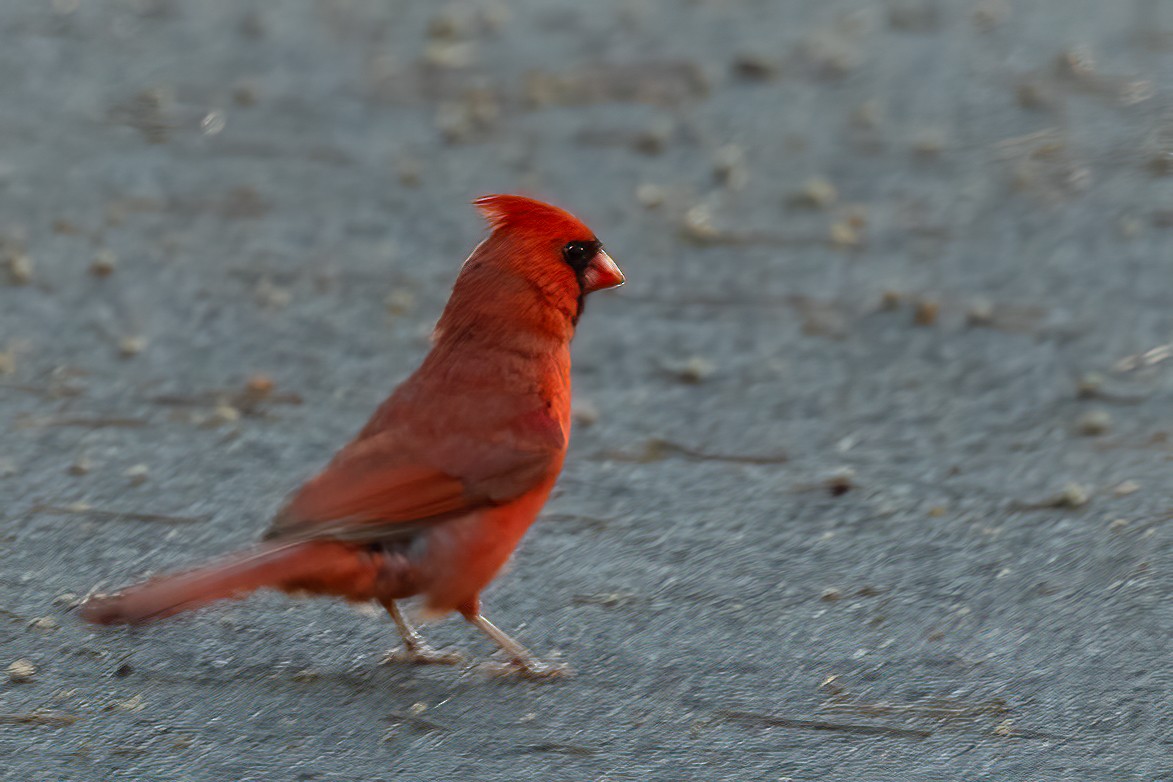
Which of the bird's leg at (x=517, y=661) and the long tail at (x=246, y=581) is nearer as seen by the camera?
the long tail at (x=246, y=581)

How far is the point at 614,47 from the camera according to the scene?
8422 millimetres

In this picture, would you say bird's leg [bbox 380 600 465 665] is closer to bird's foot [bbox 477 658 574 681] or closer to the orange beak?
bird's foot [bbox 477 658 574 681]

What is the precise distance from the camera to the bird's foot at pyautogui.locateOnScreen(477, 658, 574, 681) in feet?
12.7

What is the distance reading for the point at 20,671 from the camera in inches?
150

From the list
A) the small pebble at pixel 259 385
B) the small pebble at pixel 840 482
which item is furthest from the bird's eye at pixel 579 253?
the small pebble at pixel 259 385

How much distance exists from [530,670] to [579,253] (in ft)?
3.26

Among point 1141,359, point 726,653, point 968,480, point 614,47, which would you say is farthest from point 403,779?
point 614,47

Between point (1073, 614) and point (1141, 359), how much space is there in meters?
1.75

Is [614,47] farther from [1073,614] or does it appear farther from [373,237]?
[1073,614]

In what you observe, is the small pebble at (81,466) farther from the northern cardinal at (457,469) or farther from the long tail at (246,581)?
the long tail at (246,581)

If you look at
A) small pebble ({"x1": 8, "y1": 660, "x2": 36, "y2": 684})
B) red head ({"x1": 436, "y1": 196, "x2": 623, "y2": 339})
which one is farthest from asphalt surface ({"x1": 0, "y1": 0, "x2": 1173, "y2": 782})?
red head ({"x1": 436, "y1": 196, "x2": 623, "y2": 339})

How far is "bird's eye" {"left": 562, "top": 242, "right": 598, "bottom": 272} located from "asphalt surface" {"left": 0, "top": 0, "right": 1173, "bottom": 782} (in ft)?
2.76

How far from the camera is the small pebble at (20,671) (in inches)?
149

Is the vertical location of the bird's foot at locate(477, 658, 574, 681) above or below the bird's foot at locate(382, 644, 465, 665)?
below
